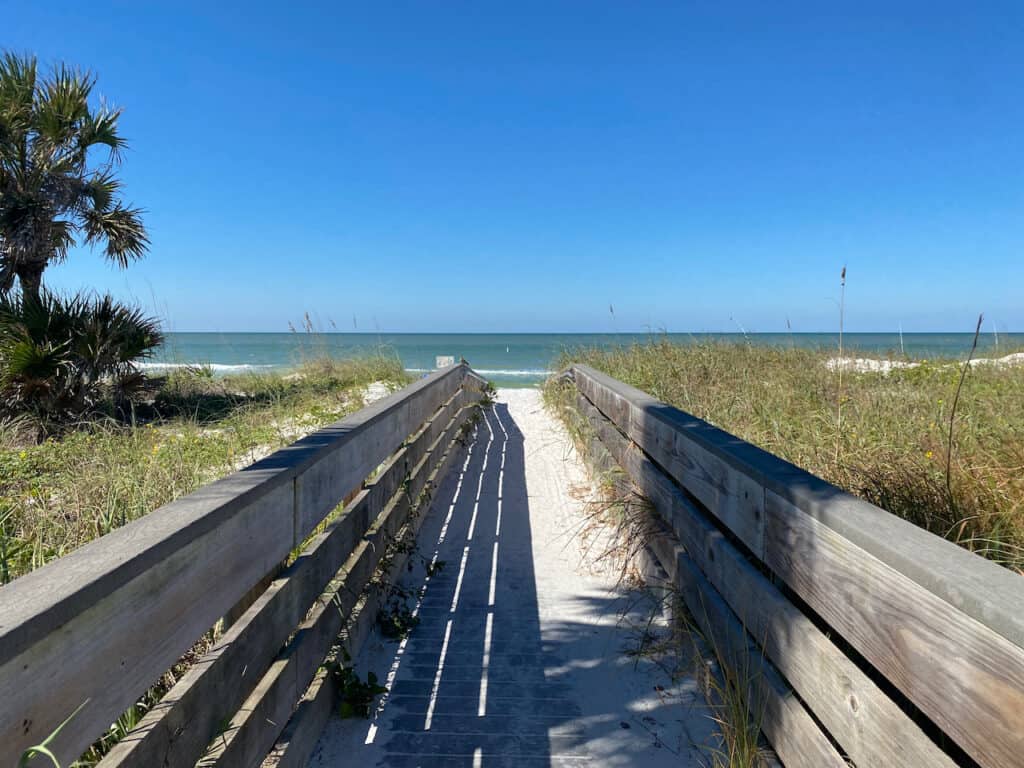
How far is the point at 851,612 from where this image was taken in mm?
1400

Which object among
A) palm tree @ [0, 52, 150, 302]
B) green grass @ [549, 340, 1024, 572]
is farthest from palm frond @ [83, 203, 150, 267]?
green grass @ [549, 340, 1024, 572]

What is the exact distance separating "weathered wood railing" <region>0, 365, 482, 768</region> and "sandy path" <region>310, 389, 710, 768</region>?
30cm

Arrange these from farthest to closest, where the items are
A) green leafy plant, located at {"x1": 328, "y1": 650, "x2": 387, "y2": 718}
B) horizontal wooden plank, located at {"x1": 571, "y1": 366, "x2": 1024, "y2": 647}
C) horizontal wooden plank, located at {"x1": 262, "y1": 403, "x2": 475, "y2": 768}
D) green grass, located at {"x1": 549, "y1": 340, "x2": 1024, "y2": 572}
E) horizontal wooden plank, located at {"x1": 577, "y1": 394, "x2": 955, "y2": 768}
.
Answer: green grass, located at {"x1": 549, "y1": 340, "x2": 1024, "y2": 572}, green leafy plant, located at {"x1": 328, "y1": 650, "x2": 387, "y2": 718}, horizontal wooden plank, located at {"x1": 262, "y1": 403, "x2": 475, "y2": 768}, horizontal wooden plank, located at {"x1": 577, "y1": 394, "x2": 955, "y2": 768}, horizontal wooden plank, located at {"x1": 571, "y1": 366, "x2": 1024, "y2": 647}

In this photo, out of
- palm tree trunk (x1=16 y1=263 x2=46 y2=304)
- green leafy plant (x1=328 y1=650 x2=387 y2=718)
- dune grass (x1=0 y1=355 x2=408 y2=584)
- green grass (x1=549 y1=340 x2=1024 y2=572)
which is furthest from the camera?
palm tree trunk (x1=16 y1=263 x2=46 y2=304)

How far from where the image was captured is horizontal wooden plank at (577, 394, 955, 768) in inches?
48.3

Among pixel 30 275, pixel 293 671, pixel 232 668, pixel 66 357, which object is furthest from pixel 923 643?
pixel 30 275

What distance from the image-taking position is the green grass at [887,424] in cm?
262

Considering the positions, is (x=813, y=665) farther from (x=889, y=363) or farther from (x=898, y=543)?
(x=889, y=363)

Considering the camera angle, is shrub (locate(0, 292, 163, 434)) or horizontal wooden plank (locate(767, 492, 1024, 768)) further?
shrub (locate(0, 292, 163, 434))

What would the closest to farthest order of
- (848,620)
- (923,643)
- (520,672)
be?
(923,643)
(848,620)
(520,672)

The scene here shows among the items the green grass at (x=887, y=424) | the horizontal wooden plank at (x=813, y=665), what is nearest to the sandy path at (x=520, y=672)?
the horizontal wooden plank at (x=813, y=665)

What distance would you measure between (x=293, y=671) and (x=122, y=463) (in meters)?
2.87

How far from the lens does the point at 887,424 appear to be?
441cm

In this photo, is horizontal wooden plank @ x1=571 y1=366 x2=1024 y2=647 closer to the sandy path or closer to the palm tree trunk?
the sandy path
